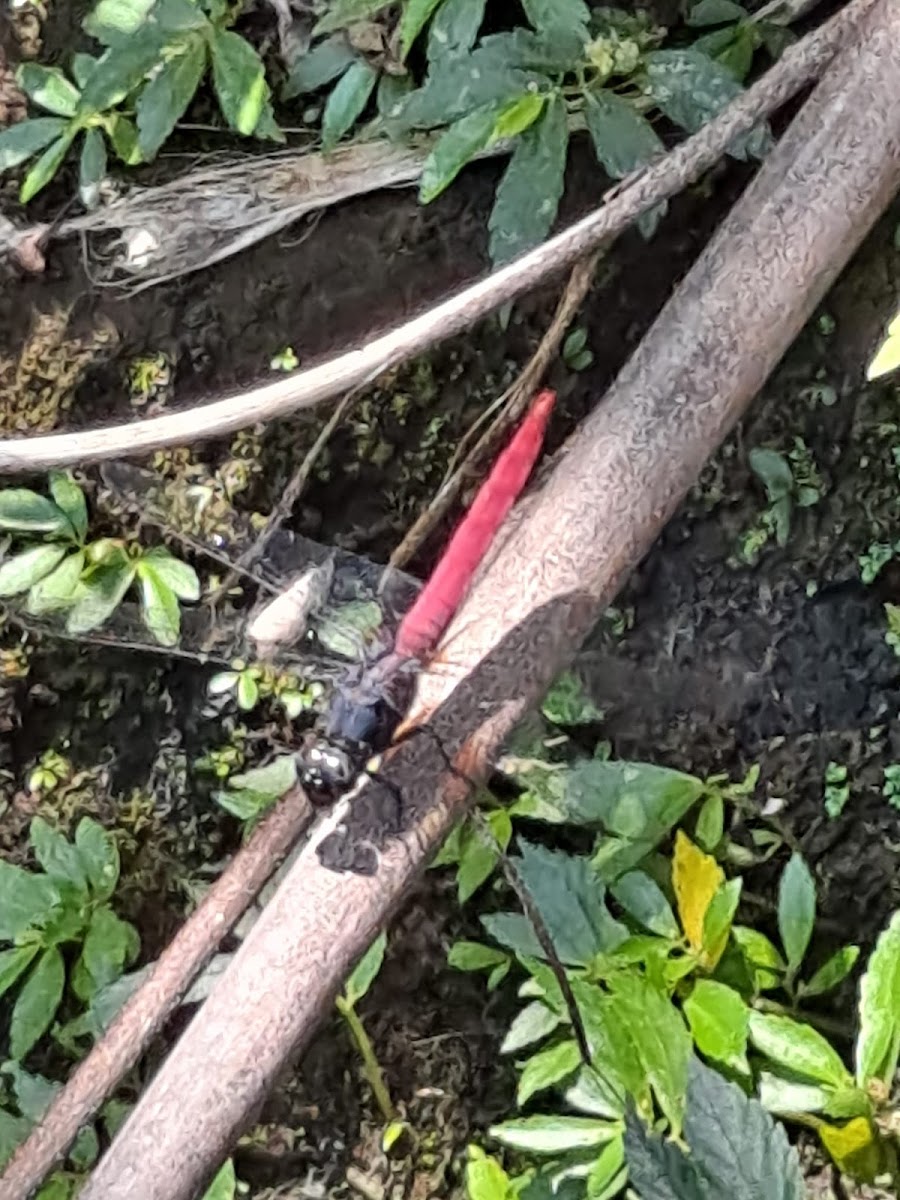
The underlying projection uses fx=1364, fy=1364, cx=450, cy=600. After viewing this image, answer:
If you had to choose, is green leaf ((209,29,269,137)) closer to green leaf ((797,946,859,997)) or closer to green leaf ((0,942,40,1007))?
green leaf ((0,942,40,1007))

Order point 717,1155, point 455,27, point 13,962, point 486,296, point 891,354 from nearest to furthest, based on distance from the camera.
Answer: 1. point 891,354
2. point 717,1155
3. point 486,296
4. point 455,27
5. point 13,962

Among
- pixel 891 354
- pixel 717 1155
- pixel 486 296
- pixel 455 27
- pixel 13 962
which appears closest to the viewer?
pixel 891 354

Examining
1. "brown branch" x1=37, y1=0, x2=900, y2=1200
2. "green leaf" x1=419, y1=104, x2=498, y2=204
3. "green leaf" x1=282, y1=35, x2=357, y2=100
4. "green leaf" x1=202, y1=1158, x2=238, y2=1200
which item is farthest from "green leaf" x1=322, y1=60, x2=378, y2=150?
"green leaf" x1=202, y1=1158, x2=238, y2=1200

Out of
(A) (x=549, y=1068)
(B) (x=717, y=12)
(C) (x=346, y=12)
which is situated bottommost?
(A) (x=549, y=1068)

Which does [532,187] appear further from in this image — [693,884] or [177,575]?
[693,884]

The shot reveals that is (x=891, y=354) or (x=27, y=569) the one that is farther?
(x=27, y=569)

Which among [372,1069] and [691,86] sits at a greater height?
[691,86]

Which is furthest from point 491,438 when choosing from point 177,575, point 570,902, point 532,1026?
point 532,1026
